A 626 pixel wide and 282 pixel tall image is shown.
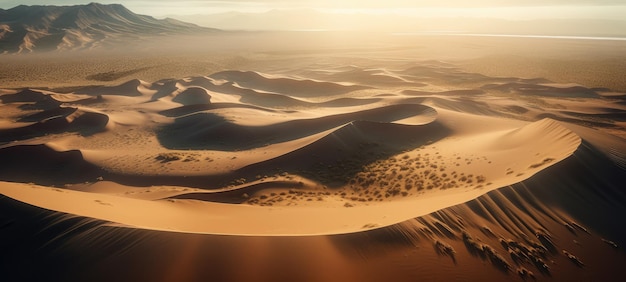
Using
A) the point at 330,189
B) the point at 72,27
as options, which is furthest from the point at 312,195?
the point at 72,27

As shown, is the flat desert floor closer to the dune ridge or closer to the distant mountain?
the dune ridge

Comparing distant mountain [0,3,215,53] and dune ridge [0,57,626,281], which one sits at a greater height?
distant mountain [0,3,215,53]

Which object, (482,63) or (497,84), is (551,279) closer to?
(497,84)

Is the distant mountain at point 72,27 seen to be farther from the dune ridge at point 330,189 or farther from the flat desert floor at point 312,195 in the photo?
the dune ridge at point 330,189

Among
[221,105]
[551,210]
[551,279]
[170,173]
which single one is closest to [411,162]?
[551,210]

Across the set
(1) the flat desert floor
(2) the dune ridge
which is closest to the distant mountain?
(1) the flat desert floor

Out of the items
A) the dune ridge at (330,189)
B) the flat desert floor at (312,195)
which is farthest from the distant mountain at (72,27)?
the dune ridge at (330,189)

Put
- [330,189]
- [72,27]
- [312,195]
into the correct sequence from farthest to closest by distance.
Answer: [72,27] < [330,189] < [312,195]

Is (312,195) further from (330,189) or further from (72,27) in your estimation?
(72,27)
